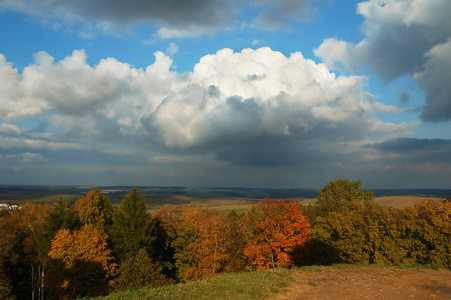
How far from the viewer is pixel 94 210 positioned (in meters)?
53.3

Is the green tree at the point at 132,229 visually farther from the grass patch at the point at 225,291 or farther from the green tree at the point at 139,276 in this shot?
the grass patch at the point at 225,291

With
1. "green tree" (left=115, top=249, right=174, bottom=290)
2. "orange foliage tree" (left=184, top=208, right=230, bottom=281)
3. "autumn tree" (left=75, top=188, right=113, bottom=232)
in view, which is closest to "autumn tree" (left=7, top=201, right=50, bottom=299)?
"autumn tree" (left=75, top=188, right=113, bottom=232)

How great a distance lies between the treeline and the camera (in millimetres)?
28859

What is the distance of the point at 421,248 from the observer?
27.0 metres

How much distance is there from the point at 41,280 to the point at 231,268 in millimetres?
30009

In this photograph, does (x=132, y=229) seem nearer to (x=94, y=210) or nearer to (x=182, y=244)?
(x=182, y=244)

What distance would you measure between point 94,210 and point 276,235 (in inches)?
1423

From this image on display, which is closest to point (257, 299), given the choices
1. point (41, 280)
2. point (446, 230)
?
point (446, 230)

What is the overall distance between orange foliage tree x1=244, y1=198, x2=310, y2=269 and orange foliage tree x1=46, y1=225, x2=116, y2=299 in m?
21.4

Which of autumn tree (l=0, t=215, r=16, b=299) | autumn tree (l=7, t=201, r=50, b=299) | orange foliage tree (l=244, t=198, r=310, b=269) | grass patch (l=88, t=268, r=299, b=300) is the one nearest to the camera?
grass patch (l=88, t=268, r=299, b=300)

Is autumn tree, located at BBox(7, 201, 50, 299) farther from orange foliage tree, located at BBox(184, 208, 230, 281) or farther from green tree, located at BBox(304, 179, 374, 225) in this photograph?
green tree, located at BBox(304, 179, 374, 225)

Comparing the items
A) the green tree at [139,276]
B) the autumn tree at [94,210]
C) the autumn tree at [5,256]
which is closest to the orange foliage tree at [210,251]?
the green tree at [139,276]

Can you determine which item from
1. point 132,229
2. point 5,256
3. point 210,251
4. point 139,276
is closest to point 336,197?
point 210,251

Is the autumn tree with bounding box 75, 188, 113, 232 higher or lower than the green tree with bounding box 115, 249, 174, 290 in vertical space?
higher
